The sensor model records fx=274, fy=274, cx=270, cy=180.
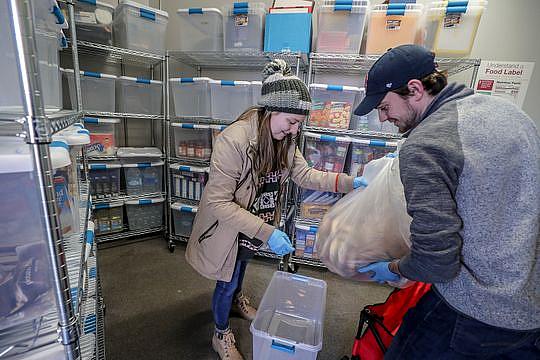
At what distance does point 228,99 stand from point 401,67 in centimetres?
163

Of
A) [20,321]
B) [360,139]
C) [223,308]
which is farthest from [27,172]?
[360,139]

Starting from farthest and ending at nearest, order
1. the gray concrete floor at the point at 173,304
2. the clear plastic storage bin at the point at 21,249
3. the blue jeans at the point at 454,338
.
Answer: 1. the gray concrete floor at the point at 173,304
2. the blue jeans at the point at 454,338
3. the clear plastic storage bin at the point at 21,249

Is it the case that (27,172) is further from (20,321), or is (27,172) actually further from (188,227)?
(188,227)

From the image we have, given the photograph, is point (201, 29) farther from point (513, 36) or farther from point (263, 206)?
point (513, 36)

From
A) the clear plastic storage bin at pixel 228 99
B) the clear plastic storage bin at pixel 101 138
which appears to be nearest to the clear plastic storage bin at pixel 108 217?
the clear plastic storage bin at pixel 101 138

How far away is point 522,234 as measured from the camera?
2.08 feet

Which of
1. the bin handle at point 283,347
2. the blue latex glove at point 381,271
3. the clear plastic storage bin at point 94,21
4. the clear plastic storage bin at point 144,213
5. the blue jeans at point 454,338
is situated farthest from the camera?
the clear plastic storage bin at point 144,213

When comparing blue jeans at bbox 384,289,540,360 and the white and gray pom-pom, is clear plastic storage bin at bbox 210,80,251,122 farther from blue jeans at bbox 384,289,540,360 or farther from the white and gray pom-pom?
blue jeans at bbox 384,289,540,360

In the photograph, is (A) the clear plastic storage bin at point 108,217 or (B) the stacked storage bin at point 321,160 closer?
(B) the stacked storage bin at point 321,160

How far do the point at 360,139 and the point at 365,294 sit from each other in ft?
3.72

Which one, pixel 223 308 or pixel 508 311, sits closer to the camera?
pixel 508 311

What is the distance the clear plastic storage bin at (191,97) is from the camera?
221cm

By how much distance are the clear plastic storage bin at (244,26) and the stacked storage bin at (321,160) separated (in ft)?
2.74

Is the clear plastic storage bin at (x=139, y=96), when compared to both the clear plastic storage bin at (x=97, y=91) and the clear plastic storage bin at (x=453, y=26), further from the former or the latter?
the clear plastic storage bin at (x=453, y=26)
